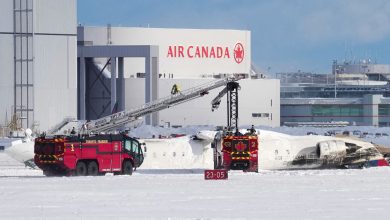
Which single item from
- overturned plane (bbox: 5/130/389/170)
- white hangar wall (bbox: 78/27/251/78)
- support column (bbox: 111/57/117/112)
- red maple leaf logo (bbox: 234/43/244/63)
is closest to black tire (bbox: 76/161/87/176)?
overturned plane (bbox: 5/130/389/170)

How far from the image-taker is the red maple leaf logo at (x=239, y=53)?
172125 mm

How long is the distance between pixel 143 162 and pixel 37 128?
58.9 m

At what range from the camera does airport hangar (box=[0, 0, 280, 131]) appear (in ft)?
447

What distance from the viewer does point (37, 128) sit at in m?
135

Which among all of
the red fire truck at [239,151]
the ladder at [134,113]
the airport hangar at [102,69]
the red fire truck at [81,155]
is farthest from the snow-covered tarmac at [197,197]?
the airport hangar at [102,69]

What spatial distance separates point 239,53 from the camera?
565ft

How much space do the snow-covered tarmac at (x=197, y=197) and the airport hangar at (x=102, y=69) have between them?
244 feet

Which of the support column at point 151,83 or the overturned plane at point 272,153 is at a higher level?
the support column at point 151,83

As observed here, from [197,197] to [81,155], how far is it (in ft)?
72.5

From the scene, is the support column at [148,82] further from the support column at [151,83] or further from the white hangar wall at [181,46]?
the white hangar wall at [181,46]

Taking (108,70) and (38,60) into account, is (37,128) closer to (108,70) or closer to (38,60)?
(38,60)

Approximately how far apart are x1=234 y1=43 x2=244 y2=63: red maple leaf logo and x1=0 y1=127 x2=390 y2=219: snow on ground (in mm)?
107874

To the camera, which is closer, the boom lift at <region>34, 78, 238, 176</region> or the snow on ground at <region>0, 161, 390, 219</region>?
the snow on ground at <region>0, 161, 390, 219</region>

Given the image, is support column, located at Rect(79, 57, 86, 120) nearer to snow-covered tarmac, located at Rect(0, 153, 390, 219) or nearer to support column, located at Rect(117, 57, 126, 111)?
support column, located at Rect(117, 57, 126, 111)
